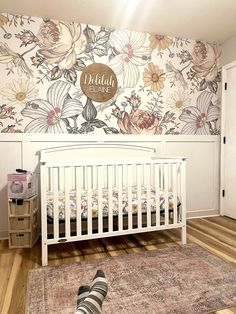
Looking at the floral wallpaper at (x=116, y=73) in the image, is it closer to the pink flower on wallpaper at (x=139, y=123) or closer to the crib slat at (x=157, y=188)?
the pink flower on wallpaper at (x=139, y=123)

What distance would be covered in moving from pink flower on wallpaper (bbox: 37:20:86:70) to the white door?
5.94 feet

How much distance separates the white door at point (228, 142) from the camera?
3072mm

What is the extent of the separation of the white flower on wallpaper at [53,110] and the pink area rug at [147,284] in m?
1.39

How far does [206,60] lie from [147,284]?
9.01 feet

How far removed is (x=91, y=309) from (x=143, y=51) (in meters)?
2.75

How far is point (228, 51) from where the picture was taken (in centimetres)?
313

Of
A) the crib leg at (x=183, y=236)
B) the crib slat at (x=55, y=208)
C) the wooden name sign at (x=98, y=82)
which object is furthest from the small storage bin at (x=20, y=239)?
the wooden name sign at (x=98, y=82)

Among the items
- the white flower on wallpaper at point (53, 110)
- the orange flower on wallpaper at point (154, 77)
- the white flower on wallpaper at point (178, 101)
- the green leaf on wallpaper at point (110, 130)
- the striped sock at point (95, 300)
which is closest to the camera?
the striped sock at point (95, 300)

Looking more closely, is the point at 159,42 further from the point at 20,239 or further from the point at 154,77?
the point at 20,239

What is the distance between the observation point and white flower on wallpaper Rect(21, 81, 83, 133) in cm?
259

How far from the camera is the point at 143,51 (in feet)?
9.63

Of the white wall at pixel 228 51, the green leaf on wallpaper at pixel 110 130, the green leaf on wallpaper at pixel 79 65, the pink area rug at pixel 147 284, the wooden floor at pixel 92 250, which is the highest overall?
the white wall at pixel 228 51

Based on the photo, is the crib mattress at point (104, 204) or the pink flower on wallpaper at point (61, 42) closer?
the crib mattress at point (104, 204)

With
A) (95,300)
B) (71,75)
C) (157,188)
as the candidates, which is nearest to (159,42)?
(71,75)
